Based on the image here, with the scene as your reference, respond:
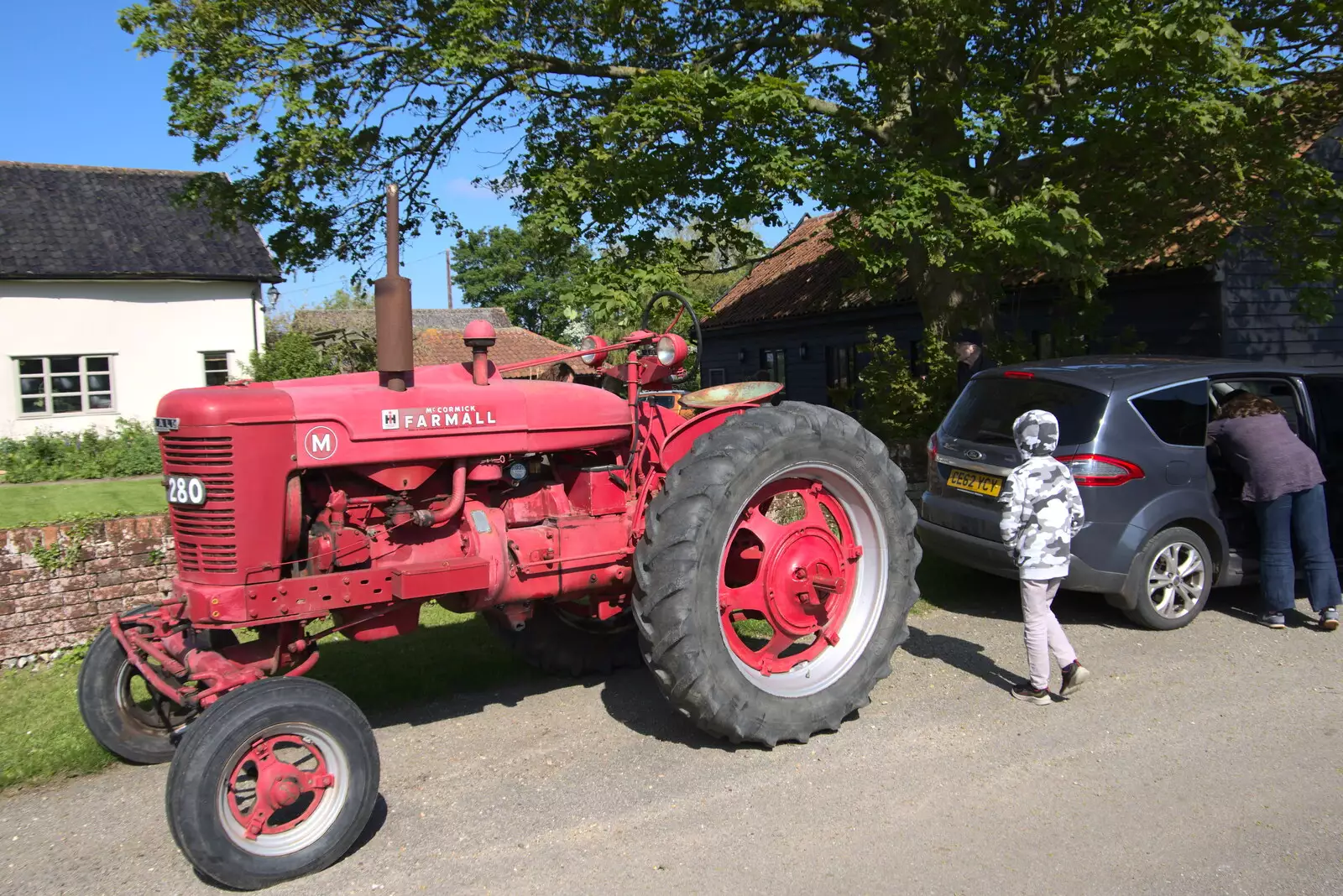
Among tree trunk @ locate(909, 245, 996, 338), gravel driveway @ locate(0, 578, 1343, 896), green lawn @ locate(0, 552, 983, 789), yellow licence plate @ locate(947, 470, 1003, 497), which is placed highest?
tree trunk @ locate(909, 245, 996, 338)

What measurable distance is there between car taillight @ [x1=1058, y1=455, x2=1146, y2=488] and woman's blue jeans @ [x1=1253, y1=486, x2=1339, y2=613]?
1.02 meters

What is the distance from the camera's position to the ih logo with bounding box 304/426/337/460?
4.07 m

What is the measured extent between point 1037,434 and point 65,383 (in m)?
22.0

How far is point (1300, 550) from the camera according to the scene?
6.72 metres

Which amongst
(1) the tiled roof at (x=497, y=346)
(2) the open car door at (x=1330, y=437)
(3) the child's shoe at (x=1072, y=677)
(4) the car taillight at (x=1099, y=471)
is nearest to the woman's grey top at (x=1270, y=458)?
(2) the open car door at (x=1330, y=437)

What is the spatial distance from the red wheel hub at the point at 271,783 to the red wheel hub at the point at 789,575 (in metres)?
1.95

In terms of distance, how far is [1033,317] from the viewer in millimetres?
18031

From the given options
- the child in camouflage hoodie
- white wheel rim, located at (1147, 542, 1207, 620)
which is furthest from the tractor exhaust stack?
white wheel rim, located at (1147, 542, 1207, 620)

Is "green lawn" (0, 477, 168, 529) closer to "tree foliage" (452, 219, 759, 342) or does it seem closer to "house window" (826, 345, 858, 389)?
"tree foliage" (452, 219, 759, 342)

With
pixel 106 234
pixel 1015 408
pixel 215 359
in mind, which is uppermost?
pixel 106 234

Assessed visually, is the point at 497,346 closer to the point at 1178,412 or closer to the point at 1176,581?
the point at 1178,412

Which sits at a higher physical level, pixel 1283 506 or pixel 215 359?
pixel 215 359

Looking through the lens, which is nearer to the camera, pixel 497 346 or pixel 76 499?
pixel 76 499

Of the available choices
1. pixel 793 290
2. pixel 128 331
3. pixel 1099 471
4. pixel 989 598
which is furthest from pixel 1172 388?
pixel 128 331
